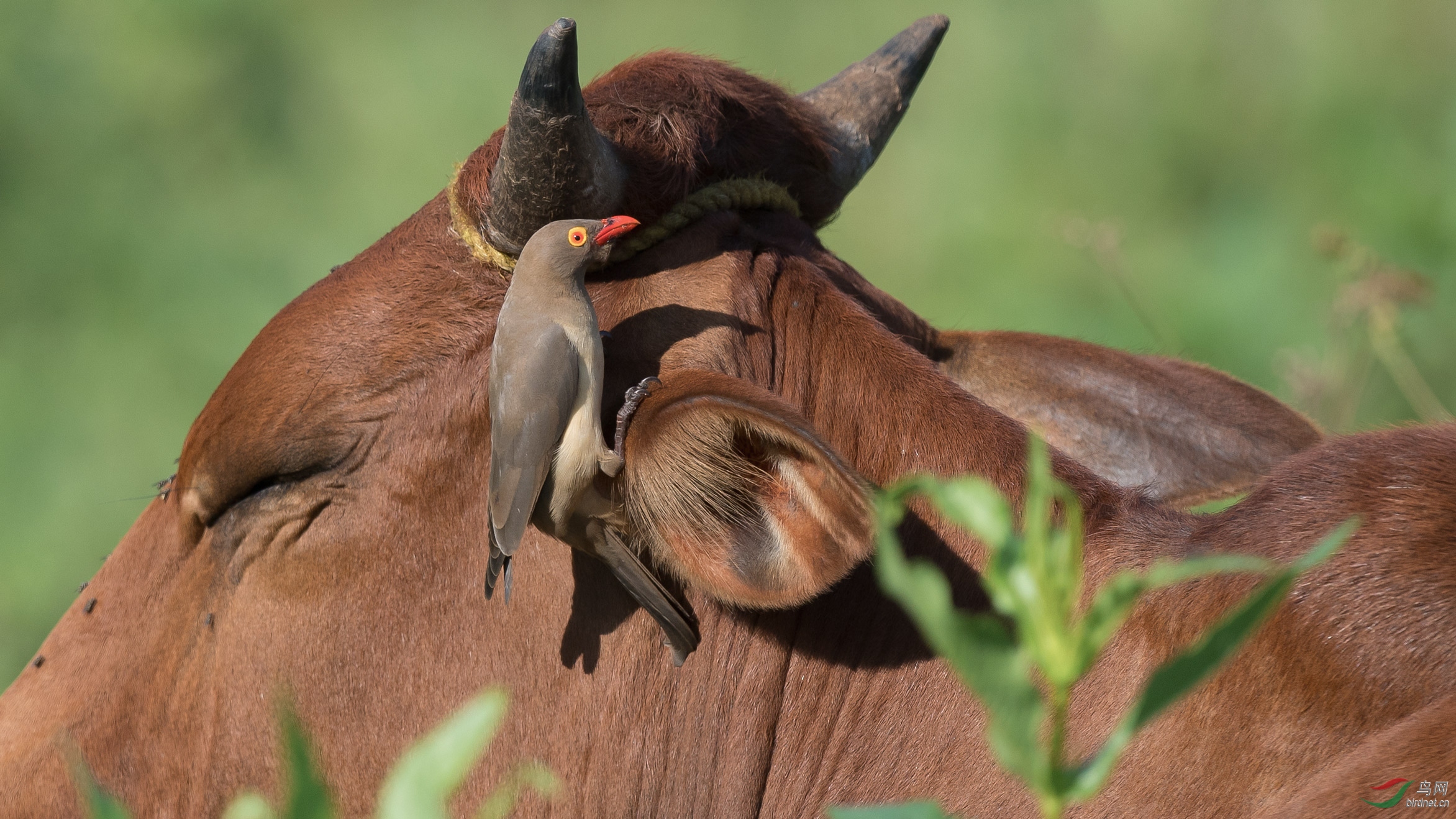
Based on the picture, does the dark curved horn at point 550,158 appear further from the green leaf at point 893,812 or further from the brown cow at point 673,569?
the green leaf at point 893,812

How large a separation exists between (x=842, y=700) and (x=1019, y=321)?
739 cm

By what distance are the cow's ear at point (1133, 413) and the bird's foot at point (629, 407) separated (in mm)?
1171

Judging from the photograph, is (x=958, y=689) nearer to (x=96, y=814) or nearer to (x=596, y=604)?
(x=596, y=604)

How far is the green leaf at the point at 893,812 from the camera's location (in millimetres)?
1027

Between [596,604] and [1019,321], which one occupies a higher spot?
[596,604]

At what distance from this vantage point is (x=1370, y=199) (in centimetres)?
941

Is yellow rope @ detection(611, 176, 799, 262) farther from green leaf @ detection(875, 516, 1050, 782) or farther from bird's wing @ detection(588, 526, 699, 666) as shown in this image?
green leaf @ detection(875, 516, 1050, 782)

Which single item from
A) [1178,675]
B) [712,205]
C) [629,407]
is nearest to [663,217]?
[712,205]

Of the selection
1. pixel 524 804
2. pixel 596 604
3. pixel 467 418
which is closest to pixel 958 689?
pixel 596 604

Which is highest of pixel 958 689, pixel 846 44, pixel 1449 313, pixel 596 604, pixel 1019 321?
pixel 596 604

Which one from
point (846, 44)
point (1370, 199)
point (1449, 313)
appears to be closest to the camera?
point (1449, 313)

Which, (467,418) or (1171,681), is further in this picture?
(467,418)

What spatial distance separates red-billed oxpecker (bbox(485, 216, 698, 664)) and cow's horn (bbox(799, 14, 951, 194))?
1.15 meters

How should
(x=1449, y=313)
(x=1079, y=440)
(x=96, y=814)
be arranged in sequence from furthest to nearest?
(x=1449, y=313) < (x=1079, y=440) < (x=96, y=814)
